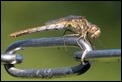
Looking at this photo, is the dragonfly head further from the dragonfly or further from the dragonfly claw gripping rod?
the dragonfly claw gripping rod

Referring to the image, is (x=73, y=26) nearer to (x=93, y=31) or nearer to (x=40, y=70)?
(x=93, y=31)

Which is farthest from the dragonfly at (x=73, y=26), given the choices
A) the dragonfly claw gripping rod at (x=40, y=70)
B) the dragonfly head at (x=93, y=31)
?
the dragonfly claw gripping rod at (x=40, y=70)

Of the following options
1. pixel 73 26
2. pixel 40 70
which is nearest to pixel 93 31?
pixel 73 26

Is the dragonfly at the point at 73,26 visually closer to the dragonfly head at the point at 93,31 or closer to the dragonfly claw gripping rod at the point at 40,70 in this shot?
the dragonfly head at the point at 93,31

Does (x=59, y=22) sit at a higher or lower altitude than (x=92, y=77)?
higher

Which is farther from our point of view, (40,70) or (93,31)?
(93,31)

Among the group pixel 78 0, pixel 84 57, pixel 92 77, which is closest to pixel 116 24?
pixel 78 0

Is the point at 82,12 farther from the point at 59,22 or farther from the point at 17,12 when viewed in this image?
the point at 59,22

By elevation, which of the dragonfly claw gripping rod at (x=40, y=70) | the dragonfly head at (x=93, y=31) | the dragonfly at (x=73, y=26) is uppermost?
the dragonfly at (x=73, y=26)
